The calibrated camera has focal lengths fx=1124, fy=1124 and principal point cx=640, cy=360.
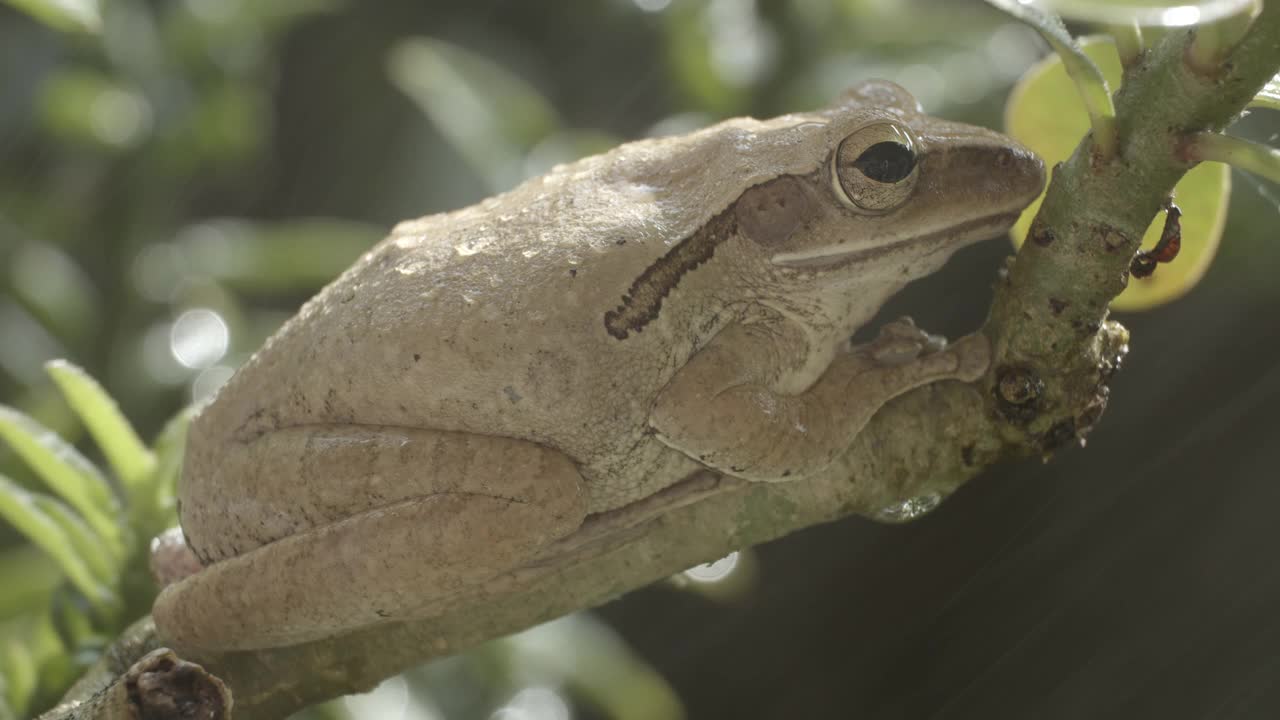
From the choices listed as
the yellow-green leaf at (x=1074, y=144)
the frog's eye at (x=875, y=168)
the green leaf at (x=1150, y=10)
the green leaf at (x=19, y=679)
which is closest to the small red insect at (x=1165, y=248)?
the yellow-green leaf at (x=1074, y=144)

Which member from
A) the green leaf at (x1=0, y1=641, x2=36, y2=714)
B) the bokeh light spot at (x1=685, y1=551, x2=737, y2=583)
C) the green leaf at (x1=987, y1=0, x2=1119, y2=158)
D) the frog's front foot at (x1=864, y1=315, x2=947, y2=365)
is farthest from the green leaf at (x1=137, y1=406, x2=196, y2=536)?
the green leaf at (x1=987, y1=0, x2=1119, y2=158)

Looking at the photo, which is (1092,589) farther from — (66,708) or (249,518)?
(66,708)

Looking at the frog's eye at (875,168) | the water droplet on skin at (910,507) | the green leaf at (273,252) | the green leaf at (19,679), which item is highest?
the green leaf at (273,252)

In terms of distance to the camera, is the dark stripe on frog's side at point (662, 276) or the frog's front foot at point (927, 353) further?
the dark stripe on frog's side at point (662, 276)

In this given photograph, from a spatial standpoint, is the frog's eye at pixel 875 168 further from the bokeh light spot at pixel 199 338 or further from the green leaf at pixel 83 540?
the bokeh light spot at pixel 199 338

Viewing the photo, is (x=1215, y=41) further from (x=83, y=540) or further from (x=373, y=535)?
(x=83, y=540)

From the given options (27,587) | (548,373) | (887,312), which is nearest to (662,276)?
(548,373)
